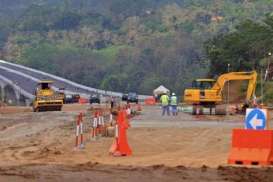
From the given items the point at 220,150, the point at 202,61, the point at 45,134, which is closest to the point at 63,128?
the point at 45,134

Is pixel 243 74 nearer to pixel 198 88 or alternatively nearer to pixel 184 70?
pixel 198 88

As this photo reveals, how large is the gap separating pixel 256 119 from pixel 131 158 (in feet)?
13.3

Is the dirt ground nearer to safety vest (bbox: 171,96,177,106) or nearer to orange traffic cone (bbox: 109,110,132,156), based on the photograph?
orange traffic cone (bbox: 109,110,132,156)

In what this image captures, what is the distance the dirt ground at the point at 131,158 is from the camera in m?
15.2

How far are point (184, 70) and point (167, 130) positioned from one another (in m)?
142

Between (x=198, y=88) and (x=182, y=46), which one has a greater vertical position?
(x=182, y=46)

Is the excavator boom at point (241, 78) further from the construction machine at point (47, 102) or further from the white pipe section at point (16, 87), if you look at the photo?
the white pipe section at point (16, 87)

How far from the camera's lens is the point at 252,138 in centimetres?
1875

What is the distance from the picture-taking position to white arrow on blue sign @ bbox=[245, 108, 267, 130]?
61.8ft

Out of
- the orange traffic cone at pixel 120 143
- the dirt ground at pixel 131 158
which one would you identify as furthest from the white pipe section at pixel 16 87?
the orange traffic cone at pixel 120 143

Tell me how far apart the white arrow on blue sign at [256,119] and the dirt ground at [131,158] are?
1.18m

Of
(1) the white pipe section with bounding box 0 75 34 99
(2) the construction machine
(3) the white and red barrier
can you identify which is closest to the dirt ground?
(3) the white and red barrier

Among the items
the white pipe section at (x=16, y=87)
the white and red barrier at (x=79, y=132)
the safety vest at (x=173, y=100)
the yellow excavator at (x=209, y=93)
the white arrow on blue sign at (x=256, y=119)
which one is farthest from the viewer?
the white pipe section at (x=16, y=87)

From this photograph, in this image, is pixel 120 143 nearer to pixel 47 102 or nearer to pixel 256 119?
pixel 256 119
